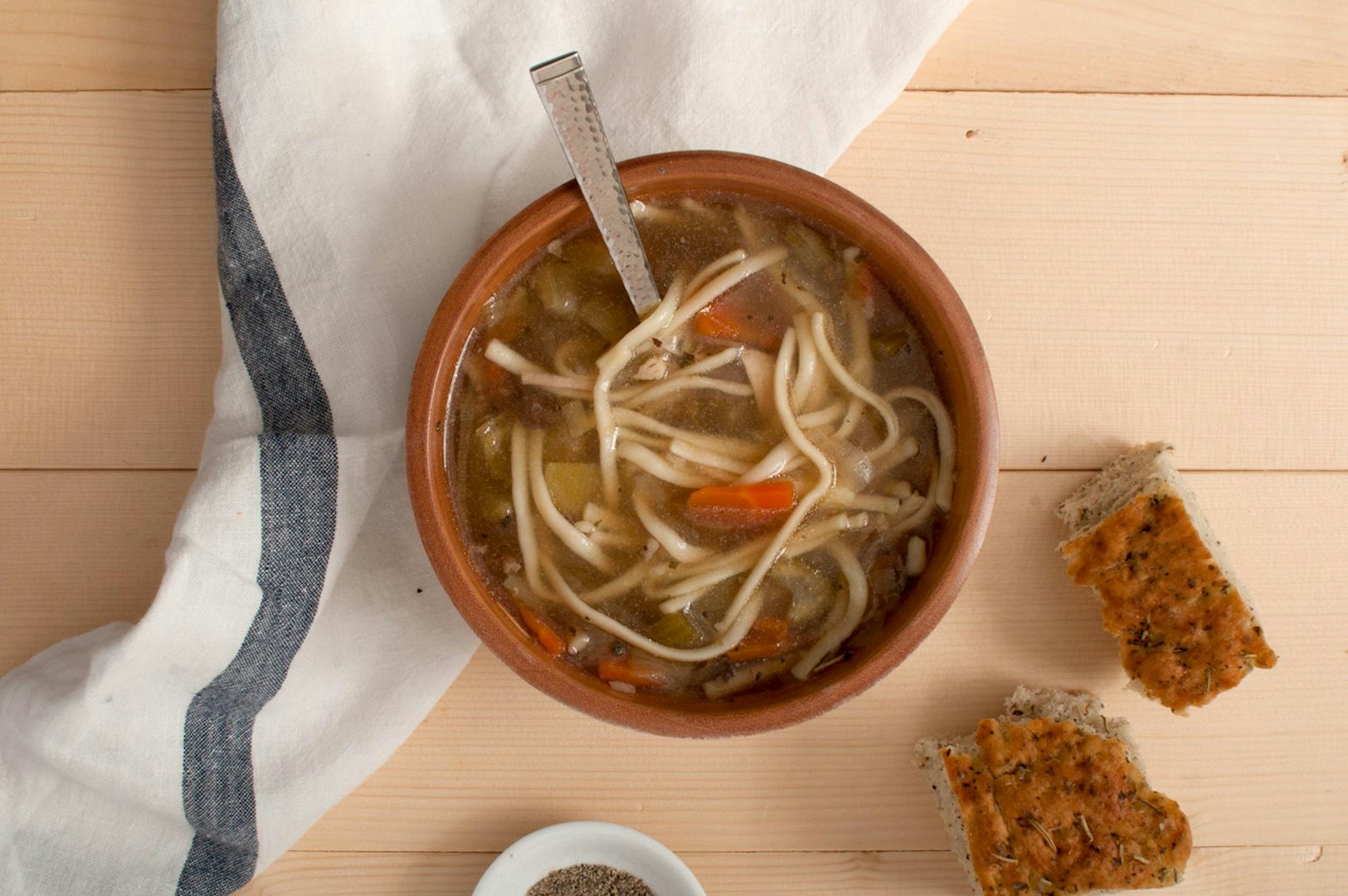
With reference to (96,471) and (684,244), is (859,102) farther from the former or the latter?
(96,471)

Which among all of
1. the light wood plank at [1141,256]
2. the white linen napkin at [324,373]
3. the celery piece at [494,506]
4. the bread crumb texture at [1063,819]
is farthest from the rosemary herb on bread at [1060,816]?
the white linen napkin at [324,373]

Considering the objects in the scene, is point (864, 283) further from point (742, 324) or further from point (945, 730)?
point (945, 730)

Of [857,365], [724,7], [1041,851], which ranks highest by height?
[724,7]

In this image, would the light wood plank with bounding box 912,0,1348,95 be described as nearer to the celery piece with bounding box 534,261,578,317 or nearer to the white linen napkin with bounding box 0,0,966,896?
the white linen napkin with bounding box 0,0,966,896

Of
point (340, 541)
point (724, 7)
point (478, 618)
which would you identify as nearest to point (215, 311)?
point (340, 541)

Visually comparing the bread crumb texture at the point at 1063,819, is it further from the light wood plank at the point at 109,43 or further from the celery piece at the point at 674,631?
the light wood plank at the point at 109,43

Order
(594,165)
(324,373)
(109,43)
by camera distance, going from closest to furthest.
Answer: (594,165) < (324,373) < (109,43)

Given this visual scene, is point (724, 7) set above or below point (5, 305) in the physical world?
above

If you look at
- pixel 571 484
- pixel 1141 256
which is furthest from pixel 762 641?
pixel 1141 256
